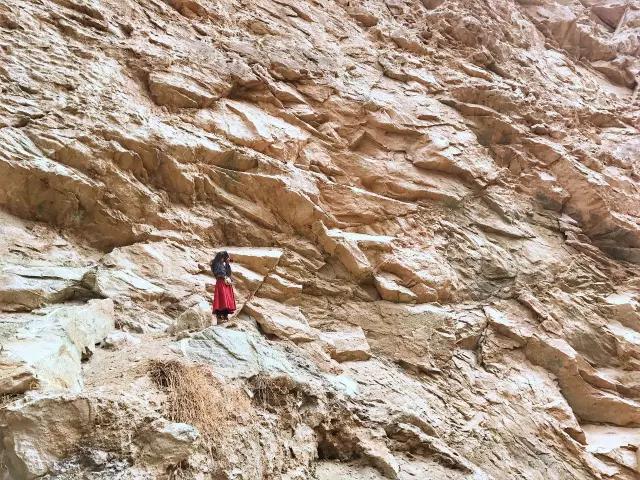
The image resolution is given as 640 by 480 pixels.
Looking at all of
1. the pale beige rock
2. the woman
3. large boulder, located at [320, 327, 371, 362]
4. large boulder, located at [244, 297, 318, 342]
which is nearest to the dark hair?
the woman

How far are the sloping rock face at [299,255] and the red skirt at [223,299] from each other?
513 mm

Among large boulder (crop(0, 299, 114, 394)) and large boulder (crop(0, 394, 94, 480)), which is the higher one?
large boulder (crop(0, 394, 94, 480))

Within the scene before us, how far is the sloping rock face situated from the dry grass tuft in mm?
41

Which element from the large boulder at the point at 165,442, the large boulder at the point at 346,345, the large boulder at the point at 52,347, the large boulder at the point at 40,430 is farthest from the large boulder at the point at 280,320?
the large boulder at the point at 40,430

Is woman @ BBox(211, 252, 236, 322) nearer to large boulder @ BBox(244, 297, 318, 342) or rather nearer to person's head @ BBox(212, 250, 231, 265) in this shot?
person's head @ BBox(212, 250, 231, 265)

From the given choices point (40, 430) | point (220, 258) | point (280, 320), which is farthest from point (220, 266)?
point (40, 430)

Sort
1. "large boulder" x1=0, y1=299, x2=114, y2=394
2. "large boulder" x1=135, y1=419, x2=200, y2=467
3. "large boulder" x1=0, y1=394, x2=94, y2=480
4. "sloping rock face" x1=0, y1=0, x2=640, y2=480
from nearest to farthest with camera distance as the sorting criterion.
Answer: "large boulder" x1=0, y1=394, x2=94, y2=480, "large boulder" x1=135, y1=419, x2=200, y2=467, "large boulder" x1=0, y1=299, x2=114, y2=394, "sloping rock face" x1=0, y1=0, x2=640, y2=480

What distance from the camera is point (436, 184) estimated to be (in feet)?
50.9

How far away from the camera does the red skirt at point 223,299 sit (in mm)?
8641

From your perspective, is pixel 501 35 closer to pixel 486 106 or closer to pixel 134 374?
pixel 486 106

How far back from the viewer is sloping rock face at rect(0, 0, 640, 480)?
5613 mm

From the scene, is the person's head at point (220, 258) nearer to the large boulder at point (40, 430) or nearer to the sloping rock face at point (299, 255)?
the sloping rock face at point (299, 255)

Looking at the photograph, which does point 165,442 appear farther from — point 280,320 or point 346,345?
point 346,345

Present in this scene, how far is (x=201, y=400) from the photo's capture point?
5.13 m
